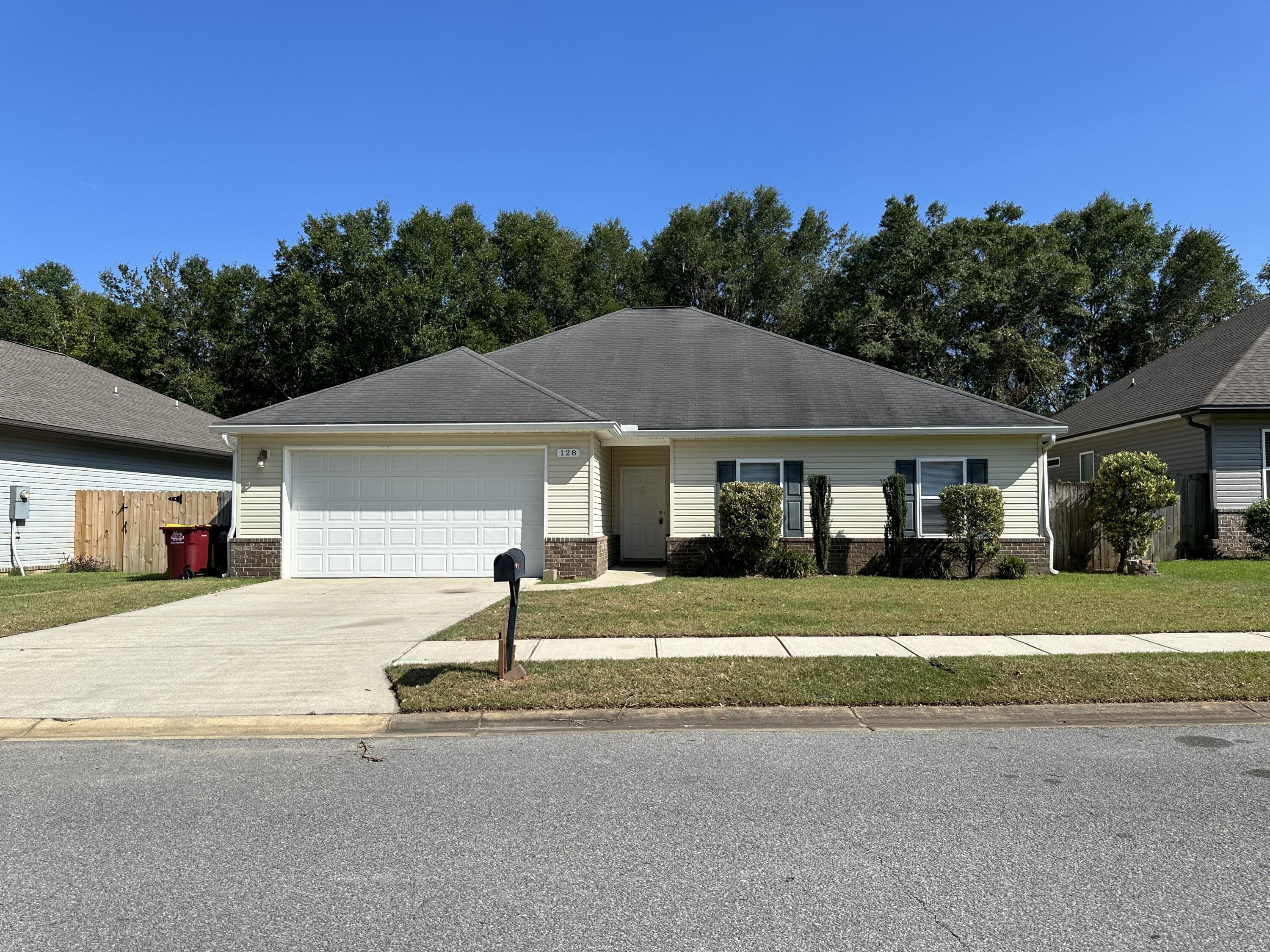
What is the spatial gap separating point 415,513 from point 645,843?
39.1 feet

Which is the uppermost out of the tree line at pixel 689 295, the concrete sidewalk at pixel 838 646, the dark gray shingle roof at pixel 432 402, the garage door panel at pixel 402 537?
the tree line at pixel 689 295

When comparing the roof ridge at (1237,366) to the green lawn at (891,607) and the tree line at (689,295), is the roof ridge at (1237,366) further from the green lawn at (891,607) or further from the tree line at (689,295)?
the tree line at (689,295)

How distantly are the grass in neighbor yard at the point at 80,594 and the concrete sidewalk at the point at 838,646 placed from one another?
217 inches

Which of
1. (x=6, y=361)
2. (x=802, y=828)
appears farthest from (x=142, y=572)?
(x=802, y=828)

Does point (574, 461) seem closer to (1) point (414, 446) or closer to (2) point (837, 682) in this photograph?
(1) point (414, 446)

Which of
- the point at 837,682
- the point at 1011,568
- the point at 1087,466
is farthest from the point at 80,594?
the point at 1087,466

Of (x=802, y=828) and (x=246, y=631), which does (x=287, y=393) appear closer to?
(x=246, y=631)

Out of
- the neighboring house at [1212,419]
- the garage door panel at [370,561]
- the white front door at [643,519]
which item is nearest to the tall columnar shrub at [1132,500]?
the neighboring house at [1212,419]

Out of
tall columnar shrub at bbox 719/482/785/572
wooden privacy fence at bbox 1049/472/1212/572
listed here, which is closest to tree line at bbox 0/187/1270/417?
wooden privacy fence at bbox 1049/472/1212/572

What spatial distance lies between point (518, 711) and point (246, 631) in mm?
4856

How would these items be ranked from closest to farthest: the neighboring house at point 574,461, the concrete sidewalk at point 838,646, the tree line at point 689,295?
the concrete sidewalk at point 838,646 < the neighboring house at point 574,461 < the tree line at point 689,295

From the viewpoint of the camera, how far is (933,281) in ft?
110

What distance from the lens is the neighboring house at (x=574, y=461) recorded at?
14.8 meters

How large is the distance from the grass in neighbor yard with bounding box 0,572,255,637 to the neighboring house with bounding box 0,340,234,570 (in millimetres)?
1437
